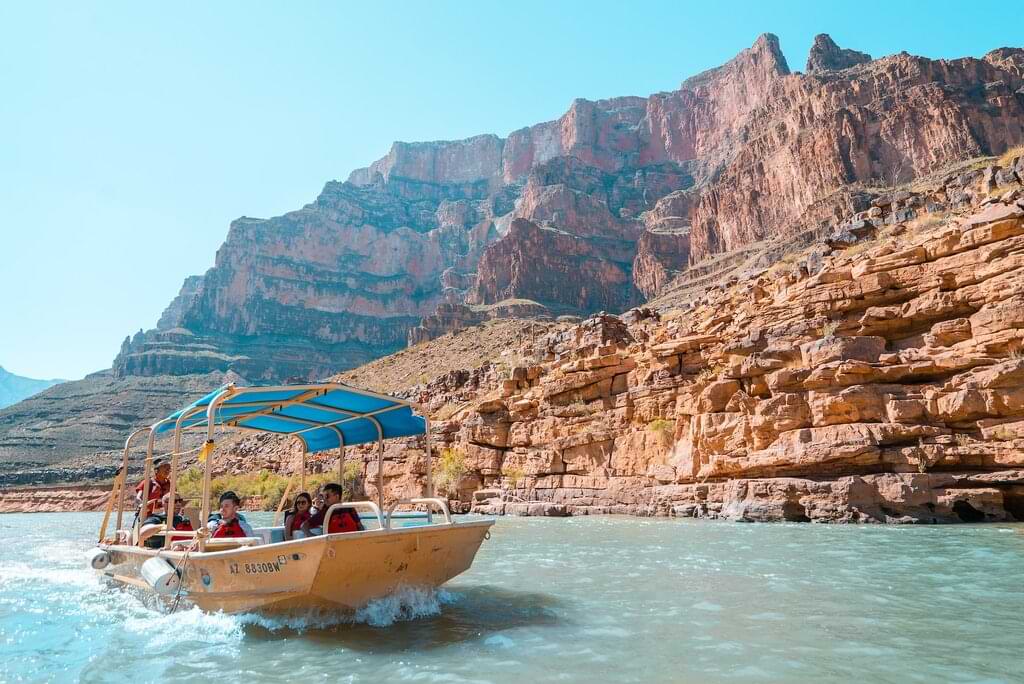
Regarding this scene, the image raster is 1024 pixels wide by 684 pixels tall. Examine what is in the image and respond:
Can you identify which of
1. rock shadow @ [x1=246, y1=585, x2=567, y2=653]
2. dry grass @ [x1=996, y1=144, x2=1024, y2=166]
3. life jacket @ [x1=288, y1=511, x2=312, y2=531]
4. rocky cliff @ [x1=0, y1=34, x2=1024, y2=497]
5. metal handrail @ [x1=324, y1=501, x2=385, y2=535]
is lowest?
rock shadow @ [x1=246, y1=585, x2=567, y2=653]

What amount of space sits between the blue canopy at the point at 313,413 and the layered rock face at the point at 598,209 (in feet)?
219

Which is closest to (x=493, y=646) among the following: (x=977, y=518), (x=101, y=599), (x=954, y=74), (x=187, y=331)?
(x=101, y=599)

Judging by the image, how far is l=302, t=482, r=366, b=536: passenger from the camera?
762 cm

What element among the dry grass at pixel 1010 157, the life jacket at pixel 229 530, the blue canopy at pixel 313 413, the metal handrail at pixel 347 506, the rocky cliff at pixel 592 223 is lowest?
the life jacket at pixel 229 530

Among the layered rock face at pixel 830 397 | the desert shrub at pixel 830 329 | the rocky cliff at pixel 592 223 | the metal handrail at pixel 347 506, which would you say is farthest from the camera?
the rocky cliff at pixel 592 223

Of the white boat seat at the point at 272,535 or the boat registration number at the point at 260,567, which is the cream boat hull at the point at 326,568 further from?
the white boat seat at the point at 272,535

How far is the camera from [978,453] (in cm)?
1614

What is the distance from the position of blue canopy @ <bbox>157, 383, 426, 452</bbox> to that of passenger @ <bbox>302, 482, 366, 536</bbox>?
1274mm

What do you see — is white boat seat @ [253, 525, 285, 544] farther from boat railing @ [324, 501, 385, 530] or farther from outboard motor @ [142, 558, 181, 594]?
boat railing @ [324, 501, 385, 530]

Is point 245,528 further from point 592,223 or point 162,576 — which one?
point 592,223

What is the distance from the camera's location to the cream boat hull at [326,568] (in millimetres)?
6641

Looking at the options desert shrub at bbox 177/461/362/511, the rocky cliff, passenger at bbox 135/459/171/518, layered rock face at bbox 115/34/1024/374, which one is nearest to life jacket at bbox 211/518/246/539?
passenger at bbox 135/459/171/518

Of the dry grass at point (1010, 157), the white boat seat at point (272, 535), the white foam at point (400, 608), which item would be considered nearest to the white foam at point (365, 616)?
the white foam at point (400, 608)

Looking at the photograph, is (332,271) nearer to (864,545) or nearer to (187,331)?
(187,331)
